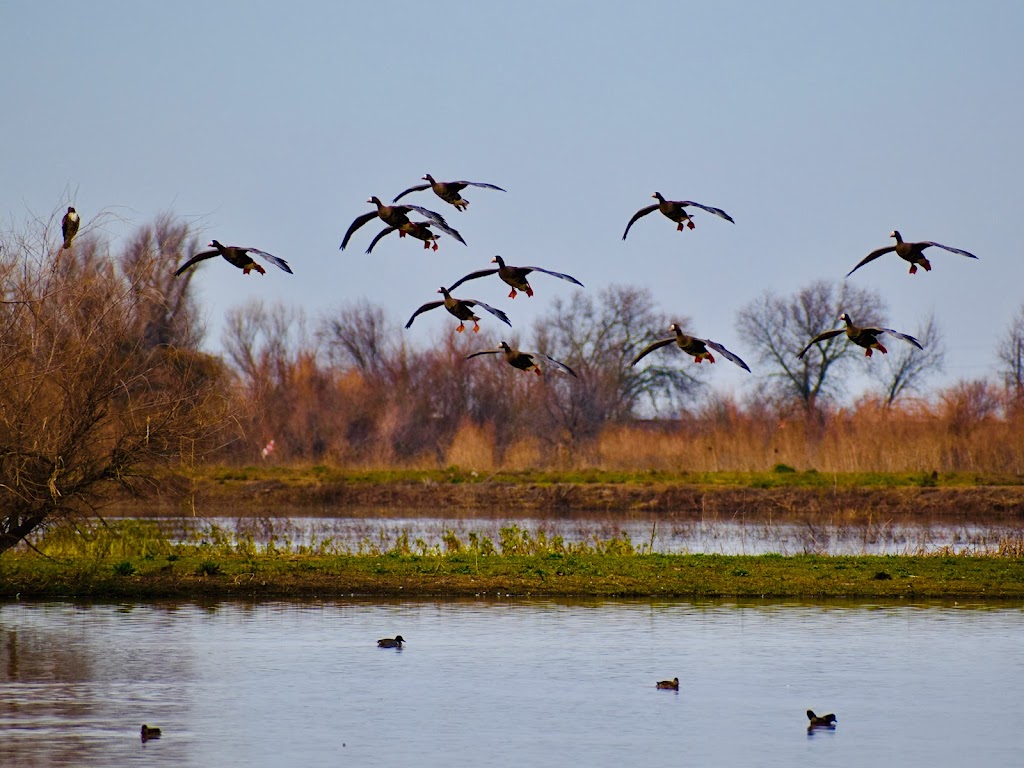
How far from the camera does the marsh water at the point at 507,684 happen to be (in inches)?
433

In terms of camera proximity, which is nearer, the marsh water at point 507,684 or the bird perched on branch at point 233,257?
the marsh water at point 507,684

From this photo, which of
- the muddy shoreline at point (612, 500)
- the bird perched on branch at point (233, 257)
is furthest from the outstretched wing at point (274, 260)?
the muddy shoreline at point (612, 500)

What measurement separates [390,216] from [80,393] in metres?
6.06

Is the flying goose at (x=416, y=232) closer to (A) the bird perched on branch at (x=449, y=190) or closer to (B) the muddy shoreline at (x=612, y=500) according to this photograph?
(A) the bird perched on branch at (x=449, y=190)

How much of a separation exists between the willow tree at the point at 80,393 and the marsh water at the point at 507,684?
5.97 feet

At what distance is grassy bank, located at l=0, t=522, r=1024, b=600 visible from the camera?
20219mm

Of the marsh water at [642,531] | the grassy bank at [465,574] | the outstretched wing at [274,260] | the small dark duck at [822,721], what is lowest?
the small dark duck at [822,721]

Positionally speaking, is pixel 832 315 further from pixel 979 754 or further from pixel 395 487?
pixel 979 754

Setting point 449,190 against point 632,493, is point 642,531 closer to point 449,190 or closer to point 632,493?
point 632,493

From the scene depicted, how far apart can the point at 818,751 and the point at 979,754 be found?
1290mm

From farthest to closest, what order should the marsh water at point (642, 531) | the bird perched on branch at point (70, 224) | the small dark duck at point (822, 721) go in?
the marsh water at point (642, 531) < the bird perched on branch at point (70, 224) < the small dark duck at point (822, 721)

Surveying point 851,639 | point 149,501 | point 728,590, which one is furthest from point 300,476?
point 851,639

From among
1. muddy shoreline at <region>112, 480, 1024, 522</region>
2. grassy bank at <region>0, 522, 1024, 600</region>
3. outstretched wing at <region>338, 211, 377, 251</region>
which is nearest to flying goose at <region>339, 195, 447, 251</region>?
outstretched wing at <region>338, 211, 377, 251</region>

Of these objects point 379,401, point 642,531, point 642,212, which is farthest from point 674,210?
point 379,401
